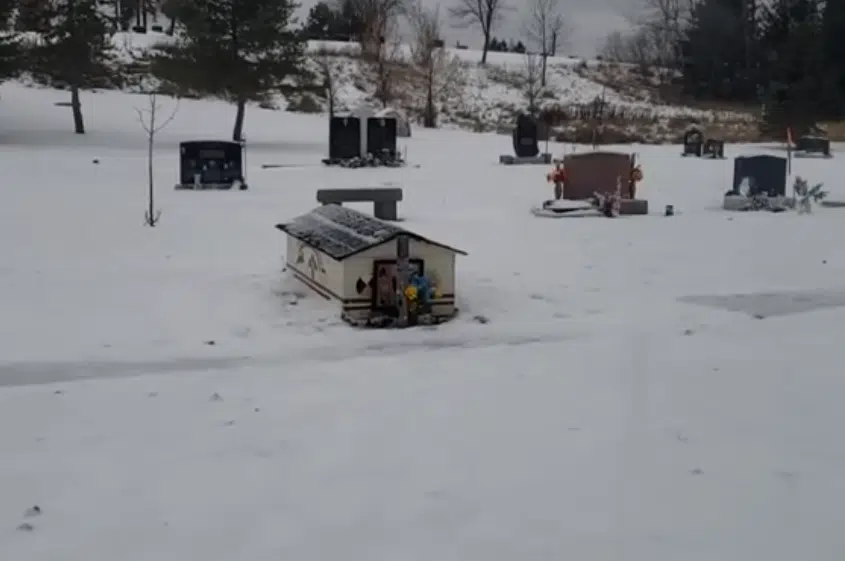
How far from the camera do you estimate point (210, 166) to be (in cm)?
2408

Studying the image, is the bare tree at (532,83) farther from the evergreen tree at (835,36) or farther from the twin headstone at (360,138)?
the twin headstone at (360,138)

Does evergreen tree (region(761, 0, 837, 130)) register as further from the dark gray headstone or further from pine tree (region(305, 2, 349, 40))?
pine tree (region(305, 2, 349, 40))

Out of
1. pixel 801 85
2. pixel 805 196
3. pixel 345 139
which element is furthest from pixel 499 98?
pixel 805 196

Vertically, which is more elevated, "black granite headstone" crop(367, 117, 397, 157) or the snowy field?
"black granite headstone" crop(367, 117, 397, 157)

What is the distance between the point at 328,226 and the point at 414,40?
59.7 metres

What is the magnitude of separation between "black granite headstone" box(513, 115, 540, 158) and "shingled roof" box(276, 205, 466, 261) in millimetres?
19540

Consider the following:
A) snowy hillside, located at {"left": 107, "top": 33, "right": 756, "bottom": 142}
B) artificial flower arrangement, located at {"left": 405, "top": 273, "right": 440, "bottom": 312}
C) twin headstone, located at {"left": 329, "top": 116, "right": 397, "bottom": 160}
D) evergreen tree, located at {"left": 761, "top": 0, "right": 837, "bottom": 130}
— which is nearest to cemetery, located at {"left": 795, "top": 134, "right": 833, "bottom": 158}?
evergreen tree, located at {"left": 761, "top": 0, "right": 837, "bottom": 130}

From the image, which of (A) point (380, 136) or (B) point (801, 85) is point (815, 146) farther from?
(A) point (380, 136)

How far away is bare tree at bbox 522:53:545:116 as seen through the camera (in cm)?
5697

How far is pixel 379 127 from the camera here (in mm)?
32156

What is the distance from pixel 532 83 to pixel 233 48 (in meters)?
26.6

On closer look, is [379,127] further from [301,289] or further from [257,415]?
[257,415]

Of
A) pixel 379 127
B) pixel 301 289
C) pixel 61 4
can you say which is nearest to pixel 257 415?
pixel 301 289

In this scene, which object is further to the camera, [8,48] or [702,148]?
[702,148]
